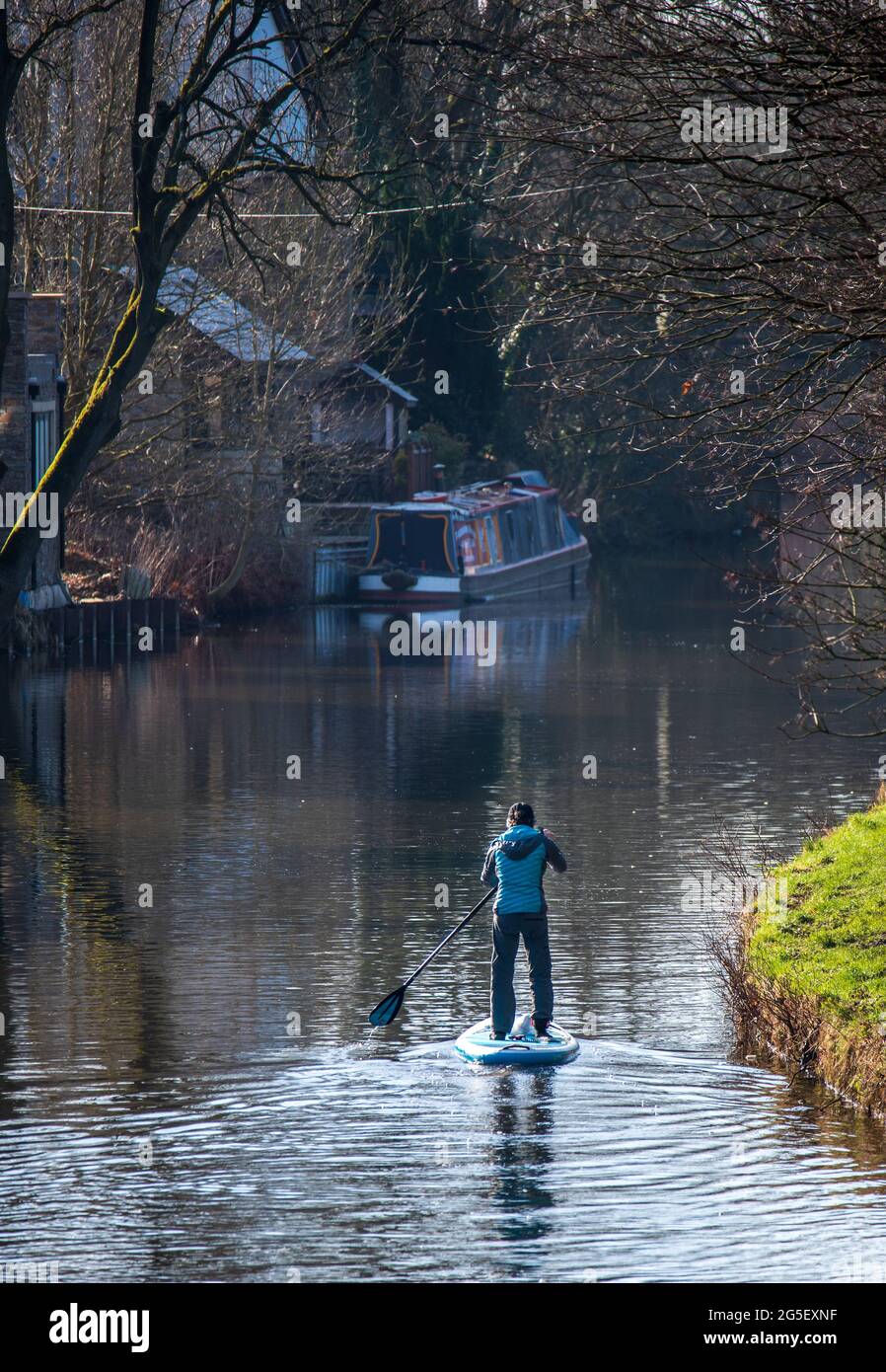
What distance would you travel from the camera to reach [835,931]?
14711 mm

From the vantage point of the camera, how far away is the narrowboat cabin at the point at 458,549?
174ft

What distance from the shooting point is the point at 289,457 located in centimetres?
4759

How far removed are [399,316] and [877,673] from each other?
30756mm

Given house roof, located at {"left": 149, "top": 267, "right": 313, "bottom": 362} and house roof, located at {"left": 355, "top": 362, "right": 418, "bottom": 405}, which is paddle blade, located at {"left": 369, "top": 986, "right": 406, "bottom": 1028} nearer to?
house roof, located at {"left": 149, "top": 267, "right": 313, "bottom": 362}

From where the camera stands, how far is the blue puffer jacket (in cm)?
1357

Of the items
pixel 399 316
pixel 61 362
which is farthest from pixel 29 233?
pixel 399 316

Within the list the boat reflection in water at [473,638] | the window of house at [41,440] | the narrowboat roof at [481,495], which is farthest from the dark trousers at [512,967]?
the narrowboat roof at [481,495]

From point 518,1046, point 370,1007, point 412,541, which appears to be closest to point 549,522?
point 412,541

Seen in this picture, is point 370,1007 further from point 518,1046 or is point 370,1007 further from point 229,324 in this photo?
point 229,324

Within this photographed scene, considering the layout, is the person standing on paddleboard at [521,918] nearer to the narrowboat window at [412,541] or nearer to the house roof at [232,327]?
the house roof at [232,327]

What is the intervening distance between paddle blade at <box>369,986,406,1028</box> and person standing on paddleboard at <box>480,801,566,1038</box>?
29.8 inches

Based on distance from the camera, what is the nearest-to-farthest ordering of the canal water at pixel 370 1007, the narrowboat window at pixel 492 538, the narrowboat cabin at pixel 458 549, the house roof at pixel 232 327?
1. the canal water at pixel 370 1007
2. the house roof at pixel 232 327
3. the narrowboat cabin at pixel 458 549
4. the narrowboat window at pixel 492 538

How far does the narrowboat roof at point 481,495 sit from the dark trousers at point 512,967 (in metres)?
40.2

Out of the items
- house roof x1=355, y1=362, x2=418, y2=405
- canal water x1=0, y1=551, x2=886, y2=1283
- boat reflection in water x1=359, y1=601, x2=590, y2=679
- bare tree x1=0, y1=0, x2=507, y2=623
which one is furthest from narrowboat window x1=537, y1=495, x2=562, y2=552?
bare tree x1=0, y1=0, x2=507, y2=623
